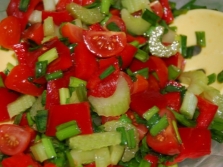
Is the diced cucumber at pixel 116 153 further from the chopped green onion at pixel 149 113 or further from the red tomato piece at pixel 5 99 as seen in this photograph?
the red tomato piece at pixel 5 99

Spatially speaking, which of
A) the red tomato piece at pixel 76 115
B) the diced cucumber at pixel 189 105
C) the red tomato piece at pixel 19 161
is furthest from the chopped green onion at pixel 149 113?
the red tomato piece at pixel 19 161

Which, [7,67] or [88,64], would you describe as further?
[7,67]

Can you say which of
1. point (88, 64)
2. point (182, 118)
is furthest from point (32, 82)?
point (182, 118)

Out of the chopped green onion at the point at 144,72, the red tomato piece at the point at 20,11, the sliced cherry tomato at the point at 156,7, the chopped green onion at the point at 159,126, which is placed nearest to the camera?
the chopped green onion at the point at 159,126

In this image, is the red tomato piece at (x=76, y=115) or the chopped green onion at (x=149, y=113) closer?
the red tomato piece at (x=76, y=115)

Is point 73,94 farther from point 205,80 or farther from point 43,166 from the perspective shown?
point 205,80

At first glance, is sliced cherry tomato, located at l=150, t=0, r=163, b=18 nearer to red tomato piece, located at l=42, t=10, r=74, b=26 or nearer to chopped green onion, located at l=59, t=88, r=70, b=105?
red tomato piece, located at l=42, t=10, r=74, b=26

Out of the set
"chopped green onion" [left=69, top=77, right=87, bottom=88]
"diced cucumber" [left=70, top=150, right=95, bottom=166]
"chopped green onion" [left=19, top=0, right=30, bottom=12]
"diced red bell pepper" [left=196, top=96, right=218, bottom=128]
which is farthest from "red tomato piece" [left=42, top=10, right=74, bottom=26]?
"diced red bell pepper" [left=196, top=96, right=218, bottom=128]

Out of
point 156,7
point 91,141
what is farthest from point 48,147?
point 156,7
